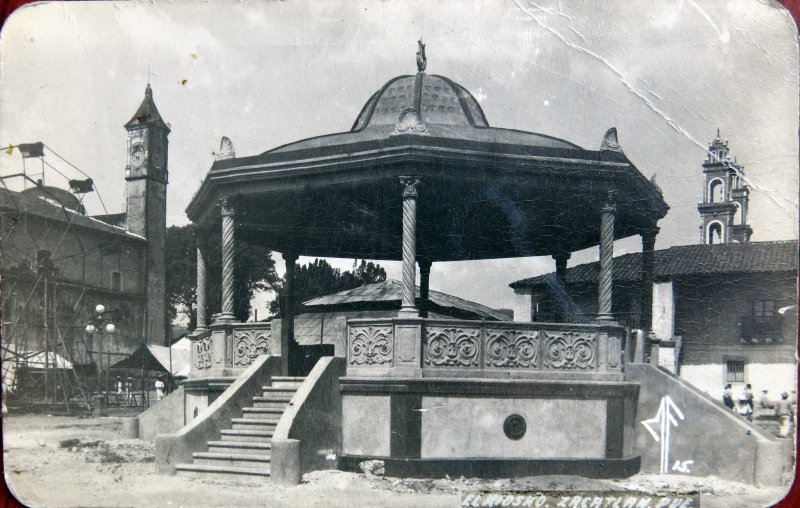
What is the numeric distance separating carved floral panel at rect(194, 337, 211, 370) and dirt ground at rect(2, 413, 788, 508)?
2309 millimetres

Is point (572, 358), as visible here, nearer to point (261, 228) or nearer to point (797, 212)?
point (797, 212)

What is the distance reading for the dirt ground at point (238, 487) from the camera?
9219mm

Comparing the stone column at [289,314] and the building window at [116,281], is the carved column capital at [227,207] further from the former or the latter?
the building window at [116,281]

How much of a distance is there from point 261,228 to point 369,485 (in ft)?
24.1

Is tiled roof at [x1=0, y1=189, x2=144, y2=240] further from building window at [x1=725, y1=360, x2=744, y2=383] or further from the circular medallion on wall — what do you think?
building window at [x1=725, y1=360, x2=744, y2=383]

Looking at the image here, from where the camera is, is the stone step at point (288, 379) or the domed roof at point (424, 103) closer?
the stone step at point (288, 379)

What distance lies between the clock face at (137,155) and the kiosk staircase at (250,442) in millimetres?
5509

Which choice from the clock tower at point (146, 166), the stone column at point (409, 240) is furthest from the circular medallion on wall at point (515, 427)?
the clock tower at point (146, 166)

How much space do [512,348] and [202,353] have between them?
617 centimetres

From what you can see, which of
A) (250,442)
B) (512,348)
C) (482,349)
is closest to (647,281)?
(512,348)

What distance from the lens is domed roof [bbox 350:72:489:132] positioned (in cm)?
1426

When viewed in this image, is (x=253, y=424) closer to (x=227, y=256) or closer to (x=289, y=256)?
(x=227, y=256)

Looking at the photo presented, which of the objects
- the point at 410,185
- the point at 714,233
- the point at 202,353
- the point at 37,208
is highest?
the point at 714,233

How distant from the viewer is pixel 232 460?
10.8 meters
